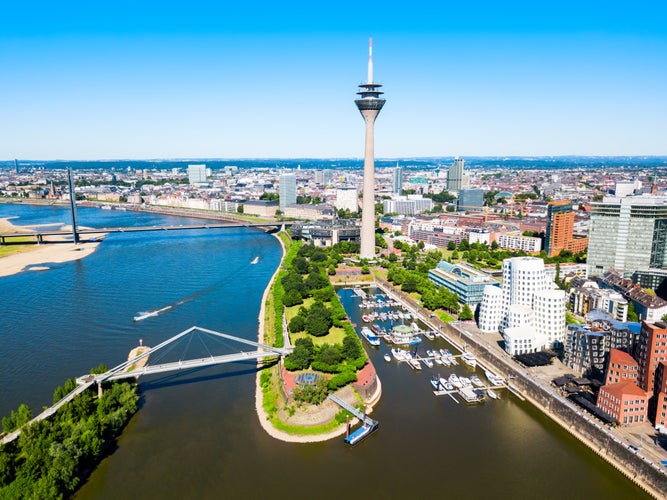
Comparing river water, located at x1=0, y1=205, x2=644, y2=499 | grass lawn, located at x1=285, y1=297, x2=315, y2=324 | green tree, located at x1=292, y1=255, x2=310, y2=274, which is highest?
green tree, located at x1=292, y1=255, x2=310, y2=274

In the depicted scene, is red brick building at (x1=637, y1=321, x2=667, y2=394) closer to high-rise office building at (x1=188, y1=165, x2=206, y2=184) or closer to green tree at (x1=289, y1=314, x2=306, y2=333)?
green tree at (x1=289, y1=314, x2=306, y2=333)

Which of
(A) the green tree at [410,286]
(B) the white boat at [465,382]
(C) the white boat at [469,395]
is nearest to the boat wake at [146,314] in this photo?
(A) the green tree at [410,286]

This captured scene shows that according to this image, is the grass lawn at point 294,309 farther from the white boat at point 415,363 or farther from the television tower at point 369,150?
the television tower at point 369,150

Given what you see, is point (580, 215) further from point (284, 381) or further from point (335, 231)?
point (284, 381)

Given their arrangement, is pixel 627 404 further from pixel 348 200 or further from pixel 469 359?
pixel 348 200

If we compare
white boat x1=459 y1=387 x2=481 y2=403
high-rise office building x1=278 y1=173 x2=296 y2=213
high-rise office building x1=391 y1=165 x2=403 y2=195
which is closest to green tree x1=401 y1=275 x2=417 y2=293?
white boat x1=459 y1=387 x2=481 y2=403

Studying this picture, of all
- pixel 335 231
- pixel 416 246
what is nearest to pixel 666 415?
pixel 416 246
